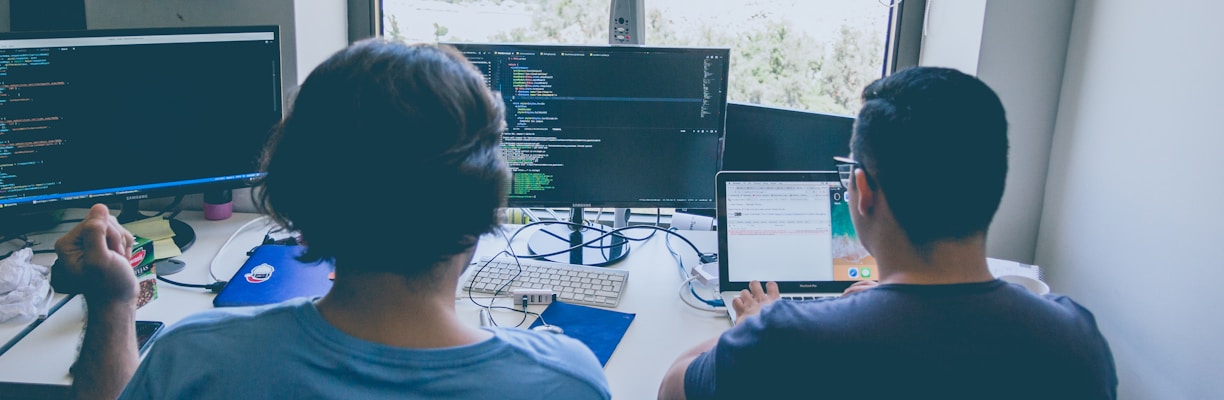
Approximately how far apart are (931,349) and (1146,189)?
829mm

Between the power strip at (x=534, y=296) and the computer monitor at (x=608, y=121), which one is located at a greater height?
the computer monitor at (x=608, y=121)

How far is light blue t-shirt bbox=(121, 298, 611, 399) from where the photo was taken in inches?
30.1

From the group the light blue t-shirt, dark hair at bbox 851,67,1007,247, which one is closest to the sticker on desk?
the light blue t-shirt

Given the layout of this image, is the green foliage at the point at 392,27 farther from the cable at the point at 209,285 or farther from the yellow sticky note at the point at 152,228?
the cable at the point at 209,285

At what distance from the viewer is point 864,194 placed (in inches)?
41.5

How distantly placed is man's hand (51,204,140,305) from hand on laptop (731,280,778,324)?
898 mm

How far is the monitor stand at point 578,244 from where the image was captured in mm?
1739

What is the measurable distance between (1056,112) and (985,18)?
Result: 10.3 inches

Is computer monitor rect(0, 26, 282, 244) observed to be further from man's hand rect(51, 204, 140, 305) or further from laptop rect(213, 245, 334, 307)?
man's hand rect(51, 204, 140, 305)

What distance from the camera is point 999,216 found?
1.84 meters

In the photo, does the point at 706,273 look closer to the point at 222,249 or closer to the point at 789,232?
the point at 789,232

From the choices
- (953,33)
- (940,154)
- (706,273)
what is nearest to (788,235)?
(706,273)

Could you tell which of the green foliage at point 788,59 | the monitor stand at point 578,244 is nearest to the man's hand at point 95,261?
the monitor stand at point 578,244

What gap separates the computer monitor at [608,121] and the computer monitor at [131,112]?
1.53 feet
